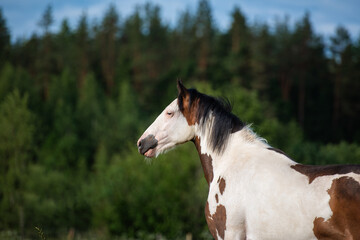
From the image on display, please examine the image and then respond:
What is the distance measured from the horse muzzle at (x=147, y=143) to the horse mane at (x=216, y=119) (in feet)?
2.00

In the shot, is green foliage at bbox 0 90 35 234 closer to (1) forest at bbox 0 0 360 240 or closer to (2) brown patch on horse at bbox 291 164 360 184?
(1) forest at bbox 0 0 360 240

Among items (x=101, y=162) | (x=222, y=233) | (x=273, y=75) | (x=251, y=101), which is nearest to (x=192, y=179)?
(x=251, y=101)

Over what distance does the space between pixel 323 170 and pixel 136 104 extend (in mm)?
52603

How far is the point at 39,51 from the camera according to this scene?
195 feet

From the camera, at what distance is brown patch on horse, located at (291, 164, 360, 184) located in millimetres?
3807

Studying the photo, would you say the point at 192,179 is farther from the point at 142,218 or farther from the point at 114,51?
the point at 114,51

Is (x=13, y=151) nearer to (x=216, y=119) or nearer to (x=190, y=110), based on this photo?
(x=190, y=110)

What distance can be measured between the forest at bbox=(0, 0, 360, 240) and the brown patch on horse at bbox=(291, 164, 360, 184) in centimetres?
3015

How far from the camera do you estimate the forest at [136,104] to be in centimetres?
3791

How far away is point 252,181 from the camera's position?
4.38m

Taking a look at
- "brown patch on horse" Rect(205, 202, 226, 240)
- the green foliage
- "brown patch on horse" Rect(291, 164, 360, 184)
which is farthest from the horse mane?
the green foliage

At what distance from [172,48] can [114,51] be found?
8876 mm

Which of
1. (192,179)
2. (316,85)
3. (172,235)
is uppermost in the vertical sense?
(316,85)

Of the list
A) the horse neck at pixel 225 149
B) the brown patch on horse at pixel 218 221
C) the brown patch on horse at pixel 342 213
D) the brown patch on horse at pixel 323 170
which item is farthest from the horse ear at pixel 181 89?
the brown patch on horse at pixel 342 213
